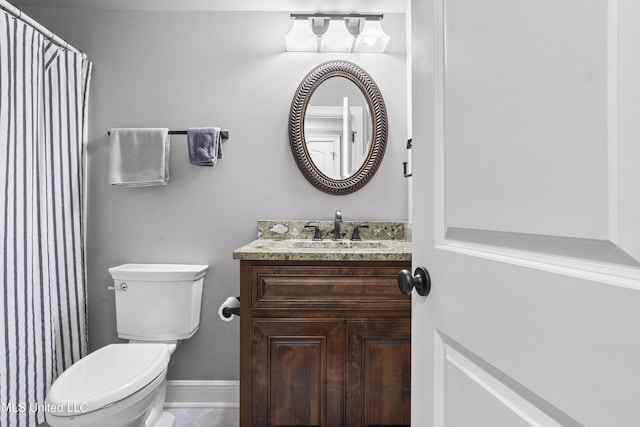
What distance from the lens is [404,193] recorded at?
1.88 metres

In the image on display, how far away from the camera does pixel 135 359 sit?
1.35 m

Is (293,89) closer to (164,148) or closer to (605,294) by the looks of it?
(164,148)

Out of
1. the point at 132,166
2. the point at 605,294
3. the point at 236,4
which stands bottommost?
the point at 605,294

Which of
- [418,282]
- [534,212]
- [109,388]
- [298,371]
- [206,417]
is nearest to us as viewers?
[534,212]

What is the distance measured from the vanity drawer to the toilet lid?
49cm

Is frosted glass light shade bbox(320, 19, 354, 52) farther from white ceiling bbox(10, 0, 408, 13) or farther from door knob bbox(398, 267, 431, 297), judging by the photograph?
door knob bbox(398, 267, 431, 297)

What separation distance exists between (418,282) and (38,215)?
171cm

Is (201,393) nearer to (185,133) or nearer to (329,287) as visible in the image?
(329,287)

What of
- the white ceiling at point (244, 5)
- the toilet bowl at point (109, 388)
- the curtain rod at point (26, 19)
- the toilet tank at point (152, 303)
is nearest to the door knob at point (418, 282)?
the toilet bowl at point (109, 388)

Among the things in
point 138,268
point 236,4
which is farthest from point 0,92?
point 236,4

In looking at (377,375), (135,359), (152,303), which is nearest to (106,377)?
(135,359)

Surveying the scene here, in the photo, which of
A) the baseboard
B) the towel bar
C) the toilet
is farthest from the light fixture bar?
the baseboard

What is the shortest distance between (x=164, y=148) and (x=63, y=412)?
1.21m

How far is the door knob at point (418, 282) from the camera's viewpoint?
0.67 metres
